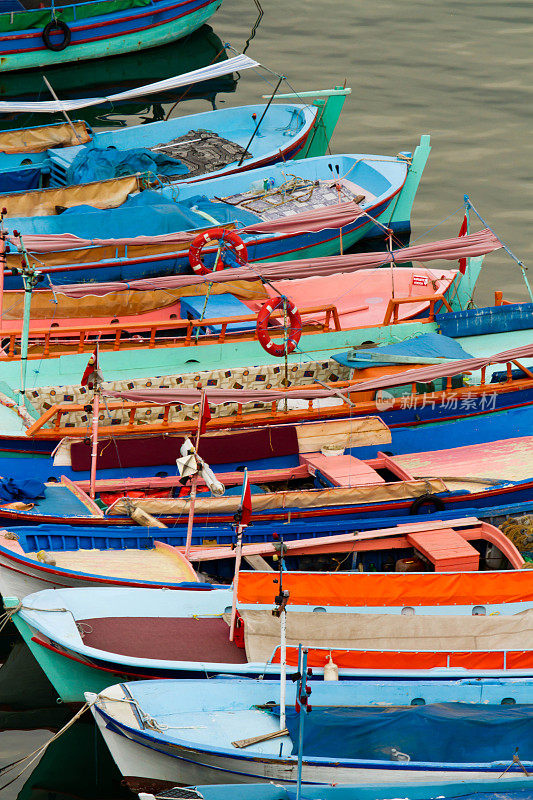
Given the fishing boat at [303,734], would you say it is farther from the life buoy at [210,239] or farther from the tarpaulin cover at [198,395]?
the life buoy at [210,239]

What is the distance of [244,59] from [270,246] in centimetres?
1002

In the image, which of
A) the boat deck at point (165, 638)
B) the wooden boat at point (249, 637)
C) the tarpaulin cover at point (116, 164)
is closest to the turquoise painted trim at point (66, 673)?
the wooden boat at point (249, 637)

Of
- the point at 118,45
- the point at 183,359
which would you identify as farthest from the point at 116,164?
the point at 118,45

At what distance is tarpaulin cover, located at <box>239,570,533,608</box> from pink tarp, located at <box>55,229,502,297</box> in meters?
7.89

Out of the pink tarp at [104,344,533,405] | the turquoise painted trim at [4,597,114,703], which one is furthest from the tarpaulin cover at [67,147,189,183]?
the turquoise painted trim at [4,597,114,703]

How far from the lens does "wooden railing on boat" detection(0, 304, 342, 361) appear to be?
21516 millimetres

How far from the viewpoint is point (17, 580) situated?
653 inches

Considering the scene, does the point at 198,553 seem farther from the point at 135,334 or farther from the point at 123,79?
the point at 123,79

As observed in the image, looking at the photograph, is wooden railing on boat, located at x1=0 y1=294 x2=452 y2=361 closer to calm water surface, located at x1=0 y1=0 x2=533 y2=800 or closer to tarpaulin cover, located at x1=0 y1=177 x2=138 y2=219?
tarpaulin cover, located at x1=0 y1=177 x2=138 y2=219

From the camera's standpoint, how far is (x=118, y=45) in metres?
40.6

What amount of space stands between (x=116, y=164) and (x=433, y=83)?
1580cm

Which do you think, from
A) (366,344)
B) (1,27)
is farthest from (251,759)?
(1,27)

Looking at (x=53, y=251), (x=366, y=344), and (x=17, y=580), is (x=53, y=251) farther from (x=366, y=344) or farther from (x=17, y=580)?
(x=17, y=580)

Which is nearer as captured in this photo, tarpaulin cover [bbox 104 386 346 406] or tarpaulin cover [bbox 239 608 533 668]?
tarpaulin cover [bbox 239 608 533 668]
